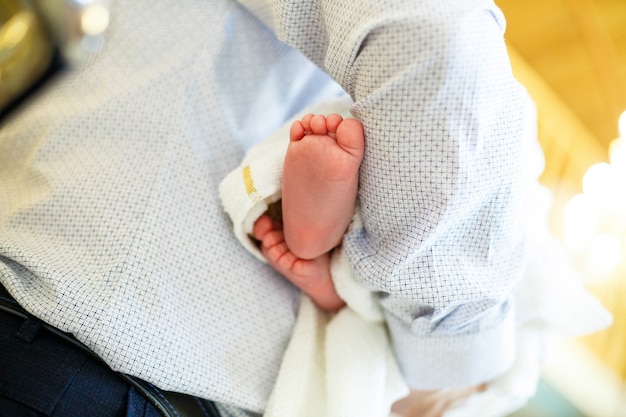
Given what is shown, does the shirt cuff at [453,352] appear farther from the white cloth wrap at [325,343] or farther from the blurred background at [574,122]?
the blurred background at [574,122]

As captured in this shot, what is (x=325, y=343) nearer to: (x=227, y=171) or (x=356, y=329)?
(x=356, y=329)

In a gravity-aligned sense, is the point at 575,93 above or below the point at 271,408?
below

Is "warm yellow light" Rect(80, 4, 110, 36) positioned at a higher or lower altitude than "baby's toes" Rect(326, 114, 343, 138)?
higher

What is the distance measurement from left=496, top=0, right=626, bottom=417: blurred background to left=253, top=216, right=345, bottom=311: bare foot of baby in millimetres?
390

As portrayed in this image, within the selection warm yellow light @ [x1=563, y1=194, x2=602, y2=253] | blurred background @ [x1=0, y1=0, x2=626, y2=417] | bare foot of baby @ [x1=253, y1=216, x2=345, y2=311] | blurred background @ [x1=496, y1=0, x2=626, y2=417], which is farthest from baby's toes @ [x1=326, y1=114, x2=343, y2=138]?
warm yellow light @ [x1=563, y1=194, x2=602, y2=253]

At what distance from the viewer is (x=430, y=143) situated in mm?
507

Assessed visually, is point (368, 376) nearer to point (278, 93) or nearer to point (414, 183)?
point (414, 183)

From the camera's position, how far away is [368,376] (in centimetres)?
67

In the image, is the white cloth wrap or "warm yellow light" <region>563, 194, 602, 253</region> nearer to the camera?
the white cloth wrap

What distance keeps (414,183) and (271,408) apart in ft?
1.05

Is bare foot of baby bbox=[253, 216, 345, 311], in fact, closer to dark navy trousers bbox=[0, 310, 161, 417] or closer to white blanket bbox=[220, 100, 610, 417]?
white blanket bbox=[220, 100, 610, 417]

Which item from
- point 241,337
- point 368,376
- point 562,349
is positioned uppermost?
point 241,337

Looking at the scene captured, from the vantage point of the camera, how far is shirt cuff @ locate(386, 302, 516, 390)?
0.68 m

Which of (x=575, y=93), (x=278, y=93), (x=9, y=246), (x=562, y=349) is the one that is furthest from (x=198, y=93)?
(x=575, y=93)
